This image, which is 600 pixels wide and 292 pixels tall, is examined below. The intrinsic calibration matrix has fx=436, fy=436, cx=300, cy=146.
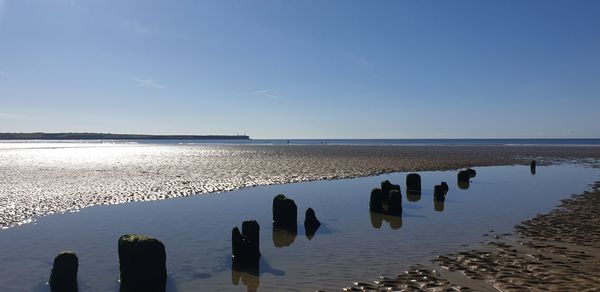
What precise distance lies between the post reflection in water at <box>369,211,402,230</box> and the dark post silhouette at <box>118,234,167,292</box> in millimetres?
8610

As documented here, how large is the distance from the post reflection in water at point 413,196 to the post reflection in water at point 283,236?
9398 millimetres

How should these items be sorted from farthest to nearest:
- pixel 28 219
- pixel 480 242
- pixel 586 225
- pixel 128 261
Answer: pixel 28 219
pixel 586 225
pixel 480 242
pixel 128 261

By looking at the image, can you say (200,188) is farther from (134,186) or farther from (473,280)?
(473,280)

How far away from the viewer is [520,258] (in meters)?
10.9

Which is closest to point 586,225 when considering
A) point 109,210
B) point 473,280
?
point 473,280

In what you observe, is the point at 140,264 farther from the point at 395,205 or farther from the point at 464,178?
the point at 464,178

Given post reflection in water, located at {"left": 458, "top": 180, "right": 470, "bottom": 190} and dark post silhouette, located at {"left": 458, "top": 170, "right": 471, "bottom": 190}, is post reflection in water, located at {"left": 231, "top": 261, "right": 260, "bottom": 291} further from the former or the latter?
dark post silhouette, located at {"left": 458, "top": 170, "right": 471, "bottom": 190}

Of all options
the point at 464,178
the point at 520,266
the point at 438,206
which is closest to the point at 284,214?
the point at 520,266

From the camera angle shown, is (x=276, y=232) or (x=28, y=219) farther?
Result: (x=28, y=219)

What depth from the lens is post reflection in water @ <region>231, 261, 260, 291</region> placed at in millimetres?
9539

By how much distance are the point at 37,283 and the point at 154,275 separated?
2838 mm

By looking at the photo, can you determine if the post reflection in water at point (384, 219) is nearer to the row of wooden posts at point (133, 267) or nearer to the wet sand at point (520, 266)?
the wet sand at point (520, 266)

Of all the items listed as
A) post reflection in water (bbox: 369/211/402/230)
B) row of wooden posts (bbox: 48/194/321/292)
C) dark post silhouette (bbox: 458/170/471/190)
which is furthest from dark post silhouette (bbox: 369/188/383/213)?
dark post silhouette (bbox: 458/170/471/190)

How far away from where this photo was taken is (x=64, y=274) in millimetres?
8719
